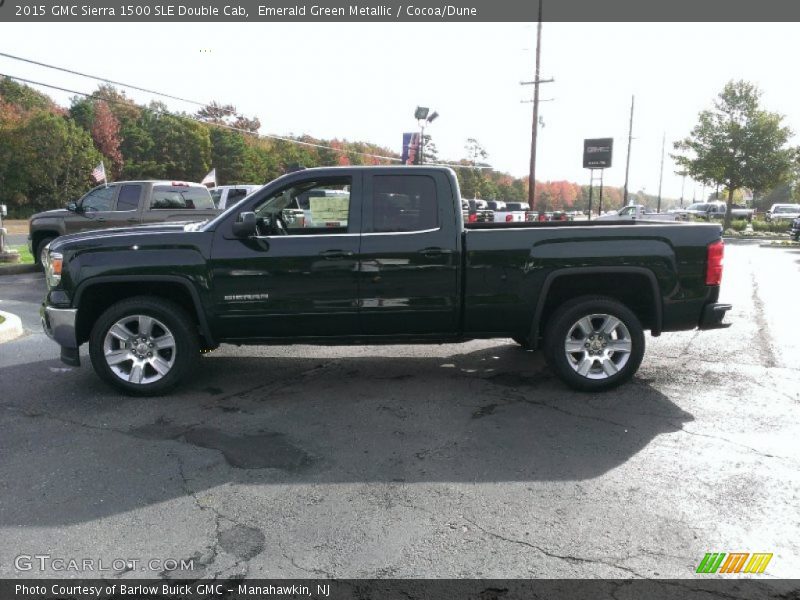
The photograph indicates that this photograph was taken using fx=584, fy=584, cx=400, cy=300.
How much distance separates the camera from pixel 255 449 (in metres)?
4.09

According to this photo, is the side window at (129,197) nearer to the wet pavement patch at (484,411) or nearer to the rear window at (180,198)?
the rear window at (180,198)

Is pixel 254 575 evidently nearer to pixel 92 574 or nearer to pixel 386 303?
pixel 92 574

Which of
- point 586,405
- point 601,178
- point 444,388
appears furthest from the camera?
point 601,178

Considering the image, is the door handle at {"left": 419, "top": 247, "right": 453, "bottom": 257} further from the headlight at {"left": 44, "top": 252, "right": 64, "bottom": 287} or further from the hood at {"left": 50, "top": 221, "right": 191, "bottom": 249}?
the headlight at {"left": 44, "top": 252, "right": 64, "bottom": 287}

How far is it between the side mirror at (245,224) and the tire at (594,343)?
2.76 m

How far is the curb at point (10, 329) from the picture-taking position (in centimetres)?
714

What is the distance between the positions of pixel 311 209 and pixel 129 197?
845cm

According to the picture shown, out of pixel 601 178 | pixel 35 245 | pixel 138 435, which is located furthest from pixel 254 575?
pixel 601 178

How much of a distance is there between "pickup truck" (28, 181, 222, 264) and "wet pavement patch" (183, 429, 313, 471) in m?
8.32

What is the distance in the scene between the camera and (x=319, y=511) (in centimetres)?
327

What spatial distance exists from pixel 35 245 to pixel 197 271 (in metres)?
10.2

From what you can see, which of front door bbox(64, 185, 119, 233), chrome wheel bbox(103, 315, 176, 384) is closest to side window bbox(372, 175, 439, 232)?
chrome wheel bbox(103, 315, 176, 384)

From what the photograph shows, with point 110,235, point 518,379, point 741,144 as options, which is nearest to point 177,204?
point 110,235

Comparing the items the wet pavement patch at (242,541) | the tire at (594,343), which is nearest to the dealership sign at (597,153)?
the tire at (594,343)
